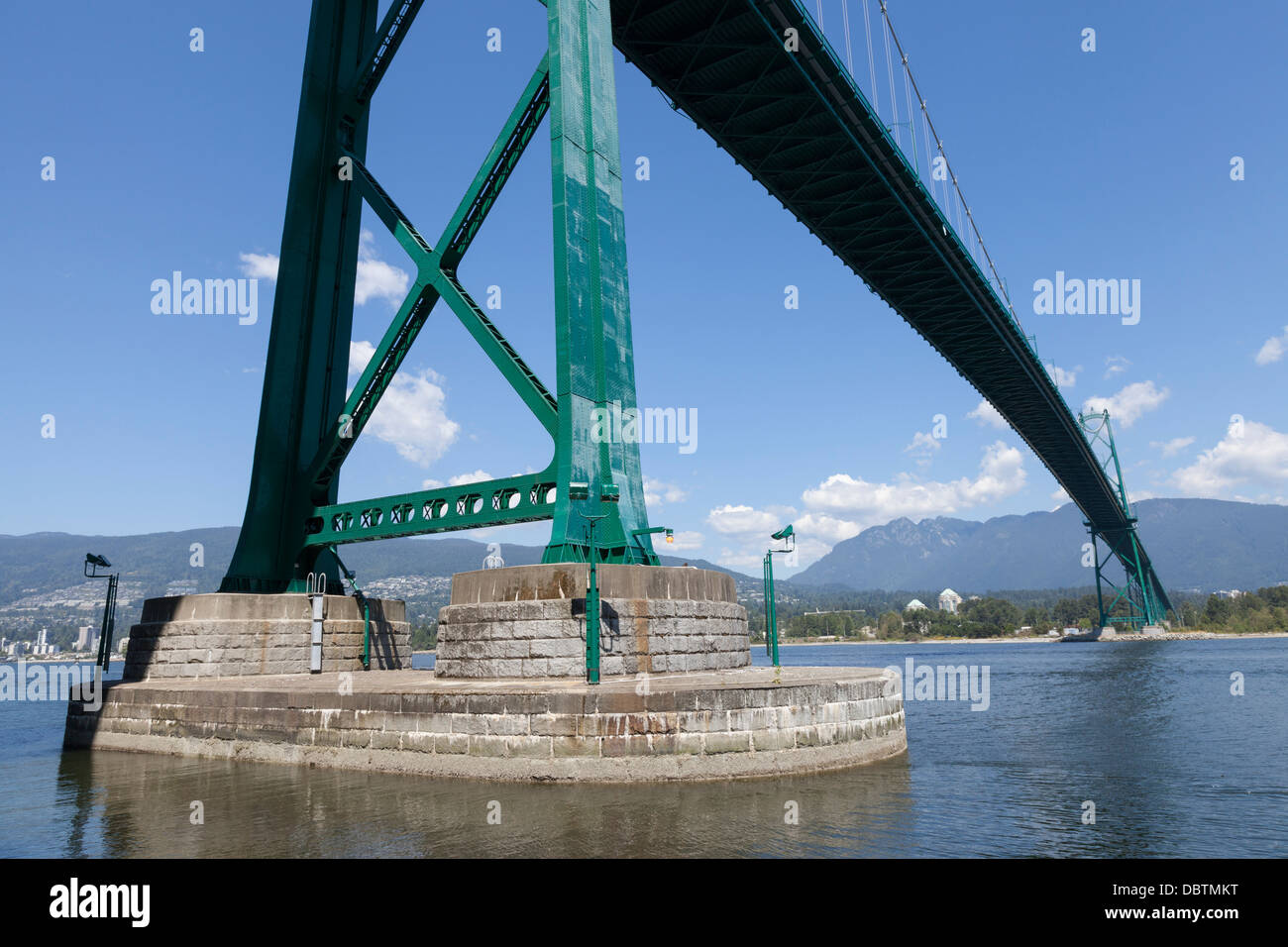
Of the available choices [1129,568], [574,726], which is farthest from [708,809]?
[1129,568]

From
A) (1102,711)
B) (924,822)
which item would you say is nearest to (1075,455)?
(1102,711)

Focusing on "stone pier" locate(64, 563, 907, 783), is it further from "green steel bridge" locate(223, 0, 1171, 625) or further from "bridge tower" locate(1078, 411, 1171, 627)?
"bridge tower" locate(1078, 411, 1171, 627)

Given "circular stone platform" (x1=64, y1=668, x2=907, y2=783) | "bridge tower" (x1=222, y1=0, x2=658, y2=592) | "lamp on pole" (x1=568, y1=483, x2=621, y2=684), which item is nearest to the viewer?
"circular stone platform" (x1=64, y1=668, x2=907, y2=783)

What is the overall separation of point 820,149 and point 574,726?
3095 cm

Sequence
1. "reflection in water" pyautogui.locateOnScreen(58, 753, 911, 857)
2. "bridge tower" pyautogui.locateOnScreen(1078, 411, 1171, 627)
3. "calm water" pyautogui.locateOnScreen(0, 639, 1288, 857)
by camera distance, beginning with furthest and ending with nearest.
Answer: "bridge tower" pyautogui.locateOnScreen(1078, 411, 1171, 627) < "calm water" pyautogui.locateOnScreen(0, 639, 1288, 857) < "reflection in water" pyautogui.locateOnScreen(58, 753, 911, 857)

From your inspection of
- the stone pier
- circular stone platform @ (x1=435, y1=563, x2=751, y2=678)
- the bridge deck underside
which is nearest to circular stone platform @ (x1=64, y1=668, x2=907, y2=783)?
the stone pier

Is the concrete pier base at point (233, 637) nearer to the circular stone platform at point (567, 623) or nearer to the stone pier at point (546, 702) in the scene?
the stone pier at point (546, 702)

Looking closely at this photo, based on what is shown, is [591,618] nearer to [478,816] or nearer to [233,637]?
[478,816]

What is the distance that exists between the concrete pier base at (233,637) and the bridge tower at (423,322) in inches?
59.3

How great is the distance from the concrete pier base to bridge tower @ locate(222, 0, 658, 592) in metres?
1.51

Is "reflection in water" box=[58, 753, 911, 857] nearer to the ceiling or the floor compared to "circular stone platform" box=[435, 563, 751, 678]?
nearer to the floor

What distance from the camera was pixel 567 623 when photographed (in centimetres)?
1595

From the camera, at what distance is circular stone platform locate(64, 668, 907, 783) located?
508 inches
